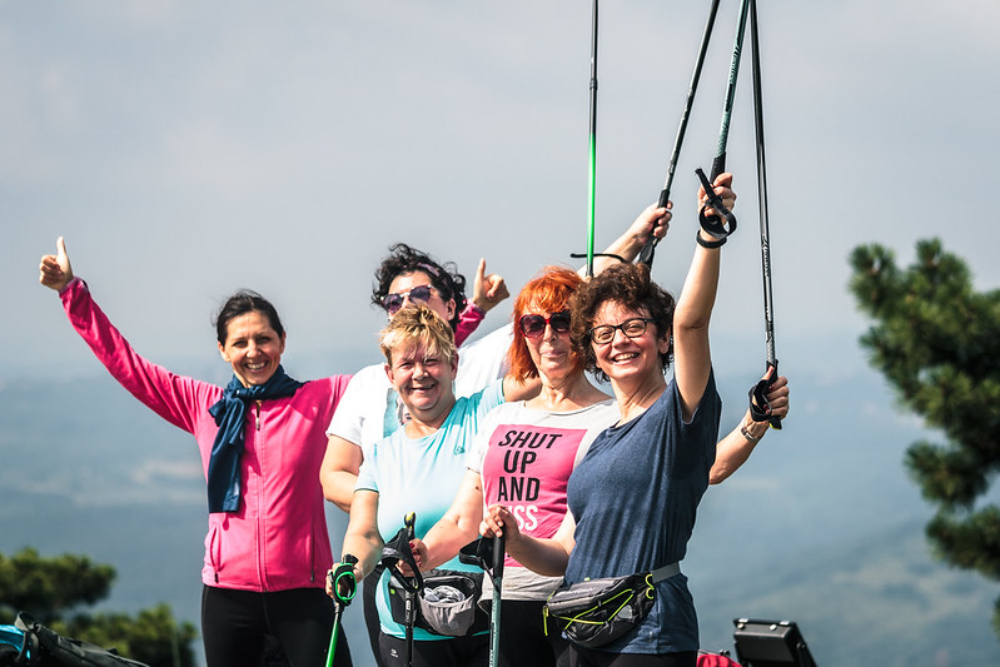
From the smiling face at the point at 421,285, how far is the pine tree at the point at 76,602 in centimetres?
1392

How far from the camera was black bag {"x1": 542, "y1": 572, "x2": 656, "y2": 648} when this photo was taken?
2646mm

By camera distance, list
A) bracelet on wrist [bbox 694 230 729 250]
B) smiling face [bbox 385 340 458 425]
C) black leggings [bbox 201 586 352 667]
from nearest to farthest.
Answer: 1. bracelet on wrist [bbox 694 230 729 250]
2. smiling face [bbox 385 340 458 425]
3. black leggings [bbox 201 586 352 667]

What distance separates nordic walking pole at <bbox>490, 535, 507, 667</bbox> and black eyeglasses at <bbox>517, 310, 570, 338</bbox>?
0.59 m

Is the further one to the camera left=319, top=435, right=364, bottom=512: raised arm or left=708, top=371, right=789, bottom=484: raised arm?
left=319, top=435, right=364, bottom=512: raised arm

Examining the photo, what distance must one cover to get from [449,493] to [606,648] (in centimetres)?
82

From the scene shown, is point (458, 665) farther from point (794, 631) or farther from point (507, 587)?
point (794, 631)

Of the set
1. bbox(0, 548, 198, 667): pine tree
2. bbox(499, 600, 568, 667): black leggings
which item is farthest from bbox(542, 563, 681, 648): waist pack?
bbox(0, 548, 198, 667): pine tree

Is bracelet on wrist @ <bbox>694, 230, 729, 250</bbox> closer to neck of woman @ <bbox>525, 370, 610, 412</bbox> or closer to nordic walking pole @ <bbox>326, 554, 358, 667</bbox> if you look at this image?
neck of woman @ <bbox>525, 370, 610, 412</bbox>

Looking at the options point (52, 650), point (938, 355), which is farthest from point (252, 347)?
point (938, 355)

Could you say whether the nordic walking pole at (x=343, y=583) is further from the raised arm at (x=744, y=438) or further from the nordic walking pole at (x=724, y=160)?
the nordic walking pole at (x=724, y=160)

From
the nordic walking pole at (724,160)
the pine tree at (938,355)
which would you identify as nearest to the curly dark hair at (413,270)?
the nordic walking pole at (724,160)

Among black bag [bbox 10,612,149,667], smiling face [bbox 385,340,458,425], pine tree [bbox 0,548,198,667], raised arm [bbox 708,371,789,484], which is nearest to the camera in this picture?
raised arm [bbox 708,371,789,484]

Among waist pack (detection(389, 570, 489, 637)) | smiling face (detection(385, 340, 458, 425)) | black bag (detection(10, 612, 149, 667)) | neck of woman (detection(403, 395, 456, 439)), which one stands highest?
smiling face (detection(385, 340, 458, 425))

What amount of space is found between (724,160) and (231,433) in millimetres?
2008
